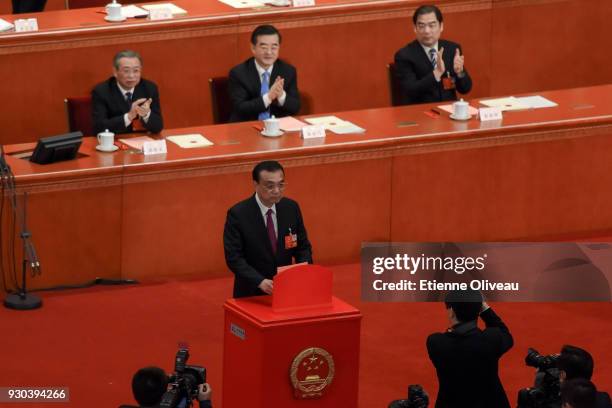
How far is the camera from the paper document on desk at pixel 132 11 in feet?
33.2

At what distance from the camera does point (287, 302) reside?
6.50 meters

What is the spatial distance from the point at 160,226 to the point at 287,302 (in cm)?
223

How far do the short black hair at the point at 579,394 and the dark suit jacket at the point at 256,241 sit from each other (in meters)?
2.00

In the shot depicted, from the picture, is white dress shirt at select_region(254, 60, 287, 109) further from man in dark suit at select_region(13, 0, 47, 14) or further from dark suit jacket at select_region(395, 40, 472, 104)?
man in dark suit at select_region(13, 0, 47, 14)

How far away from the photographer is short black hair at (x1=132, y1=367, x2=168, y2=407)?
572cm

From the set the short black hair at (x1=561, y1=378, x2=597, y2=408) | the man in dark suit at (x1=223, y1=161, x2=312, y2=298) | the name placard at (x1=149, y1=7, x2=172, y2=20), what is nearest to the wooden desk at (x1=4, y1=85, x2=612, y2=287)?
the name placard at (x1=149, y1=7, x2=172, y2=20)

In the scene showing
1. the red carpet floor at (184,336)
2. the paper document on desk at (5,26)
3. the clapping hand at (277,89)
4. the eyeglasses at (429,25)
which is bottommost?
the red carpet floor at (184,336)

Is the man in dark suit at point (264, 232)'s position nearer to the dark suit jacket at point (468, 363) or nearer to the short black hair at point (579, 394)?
the dark suit jacket at point (468, 363)

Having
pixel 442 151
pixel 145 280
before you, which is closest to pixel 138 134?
pixel 145 280

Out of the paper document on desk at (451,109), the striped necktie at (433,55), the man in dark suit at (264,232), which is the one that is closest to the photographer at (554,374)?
the man in dark suit at (264,232)

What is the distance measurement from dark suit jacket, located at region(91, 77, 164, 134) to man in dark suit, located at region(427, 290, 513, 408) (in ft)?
11.4

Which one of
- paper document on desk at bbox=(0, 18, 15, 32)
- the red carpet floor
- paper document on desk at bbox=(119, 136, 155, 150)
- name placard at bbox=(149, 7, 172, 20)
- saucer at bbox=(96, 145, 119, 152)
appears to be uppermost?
name placard at bbox=(149, 7, 172, 20)

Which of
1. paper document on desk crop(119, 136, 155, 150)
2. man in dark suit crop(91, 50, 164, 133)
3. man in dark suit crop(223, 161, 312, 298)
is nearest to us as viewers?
man in dark suit crop(223, 161, 312, 298)

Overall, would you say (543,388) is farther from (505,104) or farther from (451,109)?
(505,104)
